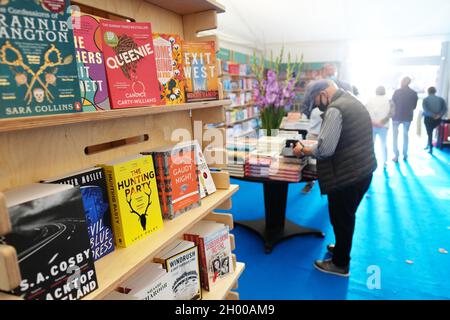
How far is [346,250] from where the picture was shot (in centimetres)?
266

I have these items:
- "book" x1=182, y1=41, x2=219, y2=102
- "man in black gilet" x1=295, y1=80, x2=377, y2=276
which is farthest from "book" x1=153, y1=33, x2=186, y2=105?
"man in black gilet" x1=295, y1=80, x2=377, y2=276

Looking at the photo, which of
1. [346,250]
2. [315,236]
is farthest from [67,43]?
[315,236]

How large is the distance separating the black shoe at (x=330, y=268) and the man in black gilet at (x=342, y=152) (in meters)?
0.19

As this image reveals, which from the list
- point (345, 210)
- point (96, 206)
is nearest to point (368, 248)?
point (345, 210)

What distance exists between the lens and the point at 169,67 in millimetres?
1365

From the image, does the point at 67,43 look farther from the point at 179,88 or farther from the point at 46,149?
the point at 179,88

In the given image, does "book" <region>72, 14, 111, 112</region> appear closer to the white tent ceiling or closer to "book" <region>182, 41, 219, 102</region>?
"book" <region>182, 41, 219, 102</region>

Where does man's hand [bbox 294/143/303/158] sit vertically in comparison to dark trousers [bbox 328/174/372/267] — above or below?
above

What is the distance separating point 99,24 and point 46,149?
0.44 m

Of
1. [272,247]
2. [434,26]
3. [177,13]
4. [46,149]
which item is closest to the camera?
[46,149]

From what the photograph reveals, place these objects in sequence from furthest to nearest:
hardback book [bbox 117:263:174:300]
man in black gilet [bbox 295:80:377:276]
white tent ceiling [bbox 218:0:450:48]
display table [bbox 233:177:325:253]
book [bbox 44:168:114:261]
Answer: white tent ceiling [bbox 218:0:450:48] → display table [bbox 233:177:325:253] → man in black gilet [bbox 295:80:377:276] → hardback book [bbox 117:263:174:300] → book [bbox 44:168:114:261]

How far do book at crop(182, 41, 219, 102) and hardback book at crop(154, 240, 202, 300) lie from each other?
67 centimetres

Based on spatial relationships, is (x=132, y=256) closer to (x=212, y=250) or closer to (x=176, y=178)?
(x=176, y=178)

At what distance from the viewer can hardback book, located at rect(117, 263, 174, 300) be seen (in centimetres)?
118
